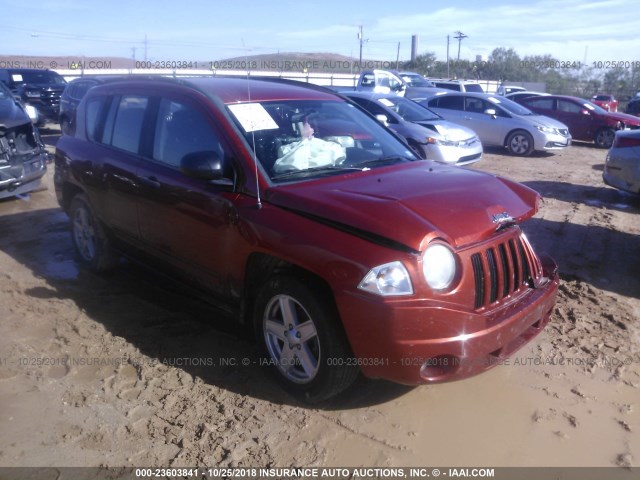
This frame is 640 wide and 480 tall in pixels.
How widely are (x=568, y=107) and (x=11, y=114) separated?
14.8 m

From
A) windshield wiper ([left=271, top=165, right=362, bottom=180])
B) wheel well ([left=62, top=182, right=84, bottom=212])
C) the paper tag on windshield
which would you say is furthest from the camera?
wheel well ([left=62, top=182, right=84, bottom=212])

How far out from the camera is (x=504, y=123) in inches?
589

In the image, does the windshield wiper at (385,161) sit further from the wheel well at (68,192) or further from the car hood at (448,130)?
the car hood at (448,130)

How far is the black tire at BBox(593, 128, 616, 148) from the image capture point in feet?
54.2

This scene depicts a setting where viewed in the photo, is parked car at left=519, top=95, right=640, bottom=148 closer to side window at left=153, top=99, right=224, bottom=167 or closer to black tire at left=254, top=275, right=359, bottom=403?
side window at left=153, top=99, right=224, bottom=167

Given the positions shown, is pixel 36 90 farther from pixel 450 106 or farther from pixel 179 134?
pixel 179 134

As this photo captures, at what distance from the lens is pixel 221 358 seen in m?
4.16

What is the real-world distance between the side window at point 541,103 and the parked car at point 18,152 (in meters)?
14.4

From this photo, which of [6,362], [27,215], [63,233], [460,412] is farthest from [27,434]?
[27,215]

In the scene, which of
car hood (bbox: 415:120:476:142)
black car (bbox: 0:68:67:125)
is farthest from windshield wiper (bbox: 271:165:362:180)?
black car (bbox: 0:68:67:125)

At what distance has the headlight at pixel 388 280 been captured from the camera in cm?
304

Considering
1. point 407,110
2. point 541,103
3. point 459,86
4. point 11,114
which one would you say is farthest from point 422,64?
point 11,114

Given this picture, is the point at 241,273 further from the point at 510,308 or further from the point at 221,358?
the point at 510,308

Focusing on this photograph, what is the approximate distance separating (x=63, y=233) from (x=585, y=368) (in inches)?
Result: 238
